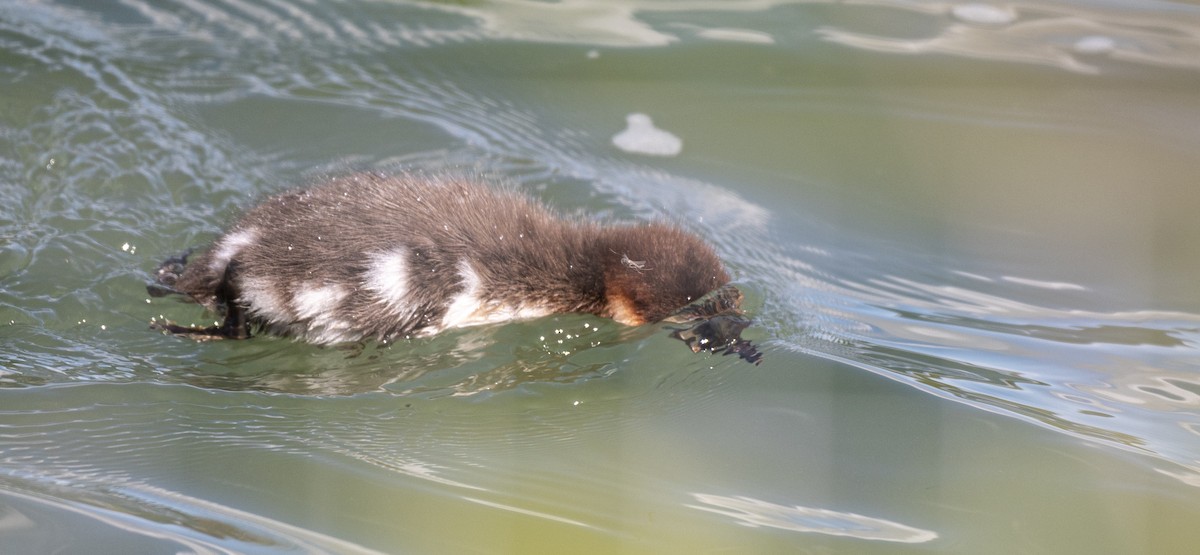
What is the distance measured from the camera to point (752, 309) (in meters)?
3.27

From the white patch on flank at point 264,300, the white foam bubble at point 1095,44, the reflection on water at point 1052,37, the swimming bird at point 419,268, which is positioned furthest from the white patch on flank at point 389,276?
the white foam bubble at point 1095,44

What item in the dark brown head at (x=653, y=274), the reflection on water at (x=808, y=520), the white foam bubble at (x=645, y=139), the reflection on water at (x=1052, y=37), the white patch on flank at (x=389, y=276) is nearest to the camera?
the reflection on water at (x=808, y=520)

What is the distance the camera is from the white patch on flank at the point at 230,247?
2.96 meters

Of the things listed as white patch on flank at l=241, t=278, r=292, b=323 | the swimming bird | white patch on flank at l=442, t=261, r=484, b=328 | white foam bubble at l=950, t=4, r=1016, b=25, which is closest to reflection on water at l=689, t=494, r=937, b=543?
the swimming bird

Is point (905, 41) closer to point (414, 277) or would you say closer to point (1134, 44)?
point (1134, 44)

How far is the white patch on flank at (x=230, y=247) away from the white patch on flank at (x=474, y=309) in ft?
1.88

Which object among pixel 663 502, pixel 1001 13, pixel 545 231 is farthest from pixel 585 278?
pixel 1001 13

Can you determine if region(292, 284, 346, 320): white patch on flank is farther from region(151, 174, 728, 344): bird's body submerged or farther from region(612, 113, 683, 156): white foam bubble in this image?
→ region(612, 113, 683, 156): white foam bubble

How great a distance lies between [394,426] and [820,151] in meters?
2.35

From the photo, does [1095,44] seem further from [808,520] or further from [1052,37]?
[808,520]

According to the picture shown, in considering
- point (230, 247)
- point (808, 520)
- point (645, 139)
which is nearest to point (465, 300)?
point (230, 247)

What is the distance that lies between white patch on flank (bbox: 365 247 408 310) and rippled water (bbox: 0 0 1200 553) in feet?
0.64

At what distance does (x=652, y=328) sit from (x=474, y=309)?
0.51m

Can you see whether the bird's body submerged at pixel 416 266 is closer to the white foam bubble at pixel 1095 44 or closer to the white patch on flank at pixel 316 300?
the white patch on flank at pixel 316 300
